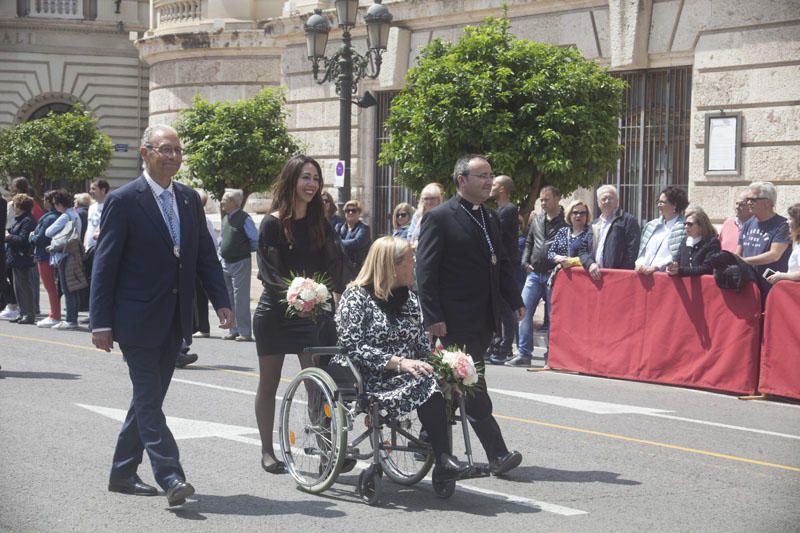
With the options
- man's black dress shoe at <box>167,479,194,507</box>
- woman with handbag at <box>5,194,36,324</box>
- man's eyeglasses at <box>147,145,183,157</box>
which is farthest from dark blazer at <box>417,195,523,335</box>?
woman with handbag at <box>5,194,36,324</box>

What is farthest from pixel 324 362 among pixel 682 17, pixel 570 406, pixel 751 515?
pixel 682 17

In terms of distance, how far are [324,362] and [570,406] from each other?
3.82 m

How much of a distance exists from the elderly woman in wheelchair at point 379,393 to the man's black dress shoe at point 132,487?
852mm

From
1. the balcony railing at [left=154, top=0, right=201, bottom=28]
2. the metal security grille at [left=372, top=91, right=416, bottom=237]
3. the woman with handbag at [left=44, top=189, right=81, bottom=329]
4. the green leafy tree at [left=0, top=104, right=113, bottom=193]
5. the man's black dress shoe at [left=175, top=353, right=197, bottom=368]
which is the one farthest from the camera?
the green leafy tree at [left=0, top=104, right=113, bottom=193]

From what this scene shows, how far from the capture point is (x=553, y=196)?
1471 cm

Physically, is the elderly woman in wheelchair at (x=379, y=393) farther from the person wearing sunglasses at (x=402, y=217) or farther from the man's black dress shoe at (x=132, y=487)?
the person wearing sunglasses at (x=402, y=217)

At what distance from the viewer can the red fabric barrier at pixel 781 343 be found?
11922 millimetres

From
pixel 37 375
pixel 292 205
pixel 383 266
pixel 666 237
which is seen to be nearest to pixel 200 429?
pixel 292 205

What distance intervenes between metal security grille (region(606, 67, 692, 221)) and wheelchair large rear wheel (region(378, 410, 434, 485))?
46.3 feet

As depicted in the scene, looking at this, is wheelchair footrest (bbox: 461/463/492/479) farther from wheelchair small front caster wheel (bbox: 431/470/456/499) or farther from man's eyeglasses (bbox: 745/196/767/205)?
man's eyeglasses (bbox: 745/196/767/205)

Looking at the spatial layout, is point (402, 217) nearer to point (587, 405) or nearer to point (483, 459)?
point (587, 405)

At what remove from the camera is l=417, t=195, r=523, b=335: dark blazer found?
8227 millimetres

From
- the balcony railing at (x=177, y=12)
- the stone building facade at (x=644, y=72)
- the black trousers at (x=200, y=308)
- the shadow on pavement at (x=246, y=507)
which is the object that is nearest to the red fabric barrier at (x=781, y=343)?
the shadow on pavement at (x=246, y=507)

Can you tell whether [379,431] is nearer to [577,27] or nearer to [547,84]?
[547,84]
